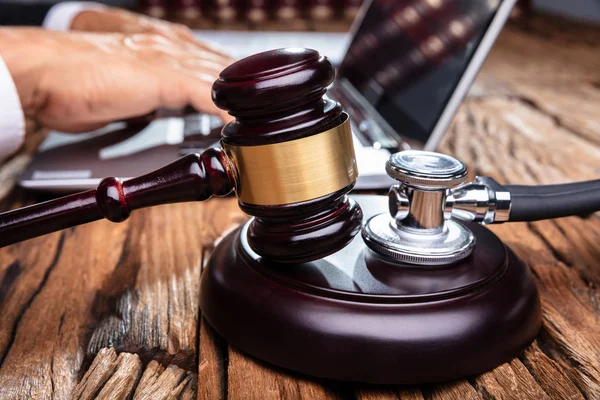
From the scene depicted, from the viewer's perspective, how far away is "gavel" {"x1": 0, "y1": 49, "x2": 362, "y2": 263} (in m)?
0.38

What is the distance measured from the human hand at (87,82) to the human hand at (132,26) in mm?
193

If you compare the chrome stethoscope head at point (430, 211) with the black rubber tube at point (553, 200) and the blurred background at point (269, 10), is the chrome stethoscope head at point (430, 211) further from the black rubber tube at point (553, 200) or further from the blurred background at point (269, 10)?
the blurred background at point (269, 10)

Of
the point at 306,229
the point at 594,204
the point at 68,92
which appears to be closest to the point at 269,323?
the point at 306,229

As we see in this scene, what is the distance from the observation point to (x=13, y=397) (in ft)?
1.27

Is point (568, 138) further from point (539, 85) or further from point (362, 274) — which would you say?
point (362, 274)

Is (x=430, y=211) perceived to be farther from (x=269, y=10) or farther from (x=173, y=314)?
(x=269, y=10)

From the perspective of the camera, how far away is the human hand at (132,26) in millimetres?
1056

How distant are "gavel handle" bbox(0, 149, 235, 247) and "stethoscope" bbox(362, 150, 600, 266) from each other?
0.41 ft

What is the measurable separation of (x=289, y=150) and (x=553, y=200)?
0.22 meters

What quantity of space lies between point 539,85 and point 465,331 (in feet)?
3.57

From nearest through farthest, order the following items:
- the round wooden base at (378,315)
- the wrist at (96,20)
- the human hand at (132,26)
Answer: the round wooden base at (378,315), the human hand at (132,26), the wrist at (96,20)

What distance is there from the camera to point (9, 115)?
71 centimetres

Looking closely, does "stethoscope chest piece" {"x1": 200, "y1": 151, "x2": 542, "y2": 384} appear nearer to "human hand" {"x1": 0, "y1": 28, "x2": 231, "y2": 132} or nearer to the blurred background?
"human hand" {"x1": 0, "y1": 28, "x2": 231, "y2": 132}

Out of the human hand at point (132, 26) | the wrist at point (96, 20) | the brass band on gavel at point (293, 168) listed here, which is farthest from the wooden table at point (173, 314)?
the wrist at point (96, 20)
